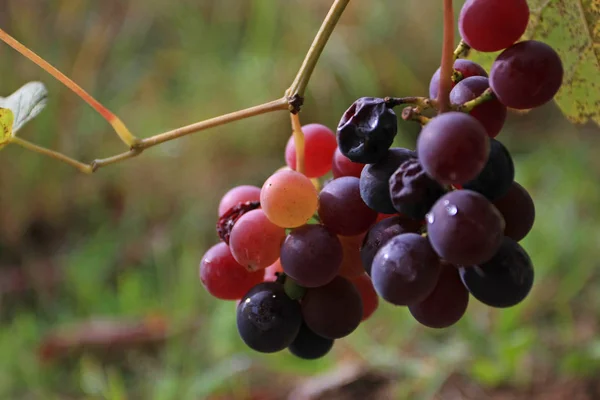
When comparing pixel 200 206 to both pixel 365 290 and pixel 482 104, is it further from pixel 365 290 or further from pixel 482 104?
pixel 482 104

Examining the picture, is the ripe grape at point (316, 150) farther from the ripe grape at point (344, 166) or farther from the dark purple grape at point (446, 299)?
the dark purple grape at point (446, 299)

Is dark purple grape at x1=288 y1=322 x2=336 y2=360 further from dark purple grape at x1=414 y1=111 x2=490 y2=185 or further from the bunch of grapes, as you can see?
dark purple grape at x1=414 y1=111 x2=490 y2=185

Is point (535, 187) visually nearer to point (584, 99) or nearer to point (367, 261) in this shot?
point (584, 99)

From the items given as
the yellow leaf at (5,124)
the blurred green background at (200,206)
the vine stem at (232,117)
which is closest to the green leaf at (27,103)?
the yellow leaf at (5,124)

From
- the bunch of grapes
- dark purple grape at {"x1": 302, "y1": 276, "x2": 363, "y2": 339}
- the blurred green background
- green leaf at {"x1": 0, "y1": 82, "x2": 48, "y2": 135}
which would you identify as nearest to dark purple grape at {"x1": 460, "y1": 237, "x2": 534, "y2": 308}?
the bunch of grapes

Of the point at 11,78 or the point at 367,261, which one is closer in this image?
the point at 367,261

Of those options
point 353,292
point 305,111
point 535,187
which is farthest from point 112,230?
point 353,292

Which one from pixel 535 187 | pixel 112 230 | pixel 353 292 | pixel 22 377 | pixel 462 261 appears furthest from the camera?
pixel 112 230
